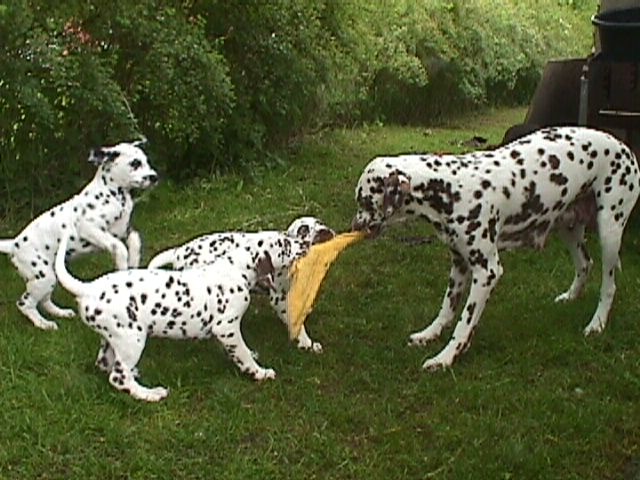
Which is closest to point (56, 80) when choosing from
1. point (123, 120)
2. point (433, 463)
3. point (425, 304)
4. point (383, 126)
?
point (123, 120)

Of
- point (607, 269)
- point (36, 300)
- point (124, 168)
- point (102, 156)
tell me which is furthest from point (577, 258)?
point (36, 300)

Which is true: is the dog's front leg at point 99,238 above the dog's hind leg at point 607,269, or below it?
above

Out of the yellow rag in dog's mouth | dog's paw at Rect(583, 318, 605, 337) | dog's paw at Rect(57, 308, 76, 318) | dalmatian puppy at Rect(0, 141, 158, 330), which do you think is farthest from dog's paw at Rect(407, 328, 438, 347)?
dog's paw at Rect(57, 308, 76, 318)

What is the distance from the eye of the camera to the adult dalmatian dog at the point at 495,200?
5480mm

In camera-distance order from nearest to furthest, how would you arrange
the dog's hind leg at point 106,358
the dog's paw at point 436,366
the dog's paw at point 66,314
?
1. the dog's hind leg at point 106,358
2. the dog's paw at point 436,366
3. the dog's paw at point 66,314

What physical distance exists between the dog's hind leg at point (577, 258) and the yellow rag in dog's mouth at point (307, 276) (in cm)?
153

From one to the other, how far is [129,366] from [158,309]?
306mm

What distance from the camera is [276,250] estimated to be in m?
5.59

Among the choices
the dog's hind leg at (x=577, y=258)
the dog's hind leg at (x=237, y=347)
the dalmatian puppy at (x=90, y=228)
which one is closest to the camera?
the dog's hind leg at (x=237, y=347)

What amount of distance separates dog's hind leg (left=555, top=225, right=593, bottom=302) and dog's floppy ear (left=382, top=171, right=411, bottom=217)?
1.42 meters

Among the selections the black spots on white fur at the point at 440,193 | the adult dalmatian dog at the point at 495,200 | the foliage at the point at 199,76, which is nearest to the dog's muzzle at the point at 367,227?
the adult dalmatian dog at the point at 495,200

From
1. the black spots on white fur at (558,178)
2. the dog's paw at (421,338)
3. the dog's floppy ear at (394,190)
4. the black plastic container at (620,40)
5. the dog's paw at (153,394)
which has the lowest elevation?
the dog's paw at (421,338)

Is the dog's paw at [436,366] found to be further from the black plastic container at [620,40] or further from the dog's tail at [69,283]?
the black plastic container at [620,40]

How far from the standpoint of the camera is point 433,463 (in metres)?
4.54
